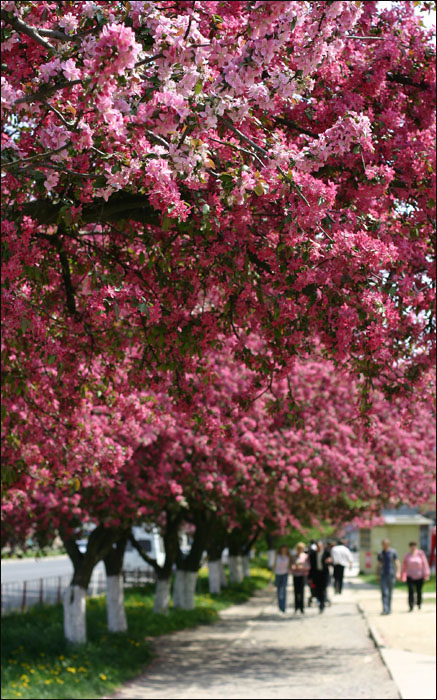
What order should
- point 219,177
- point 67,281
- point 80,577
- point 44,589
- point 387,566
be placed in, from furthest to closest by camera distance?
1. point 44,589
2. point 387,566
3. point 80,577
4. point 67,281
5. point 219,177

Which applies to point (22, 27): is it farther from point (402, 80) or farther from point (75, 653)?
point (75, 653)

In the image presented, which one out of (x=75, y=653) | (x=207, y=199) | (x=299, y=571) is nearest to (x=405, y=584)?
(x=299, y=571)

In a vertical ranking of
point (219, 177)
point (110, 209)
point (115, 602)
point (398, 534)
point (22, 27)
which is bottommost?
point (398, 534)

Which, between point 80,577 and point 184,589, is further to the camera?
point 184,589

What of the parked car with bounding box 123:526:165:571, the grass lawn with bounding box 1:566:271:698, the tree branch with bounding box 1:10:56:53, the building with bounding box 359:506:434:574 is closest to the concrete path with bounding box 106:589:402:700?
the grass lawn with bounding box 1:566:271:698

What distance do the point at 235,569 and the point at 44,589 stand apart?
30.1 ft

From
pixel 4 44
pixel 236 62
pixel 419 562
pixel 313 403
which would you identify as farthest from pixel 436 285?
pixel 419 562

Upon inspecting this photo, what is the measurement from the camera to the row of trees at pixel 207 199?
4.21m

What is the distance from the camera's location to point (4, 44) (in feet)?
13.6

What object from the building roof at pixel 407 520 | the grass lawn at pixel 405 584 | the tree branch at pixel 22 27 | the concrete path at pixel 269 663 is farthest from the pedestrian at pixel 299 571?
the building roof at pixel 407 520

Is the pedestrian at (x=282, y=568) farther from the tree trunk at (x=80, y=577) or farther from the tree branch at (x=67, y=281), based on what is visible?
the tree branch at (x=67, y=281)

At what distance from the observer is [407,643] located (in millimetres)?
17797

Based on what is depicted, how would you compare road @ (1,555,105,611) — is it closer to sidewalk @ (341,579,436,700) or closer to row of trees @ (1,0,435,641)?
sidewalk @ (341,579,436,700)

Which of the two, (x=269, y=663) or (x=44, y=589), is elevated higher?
(x=269, y=663)
